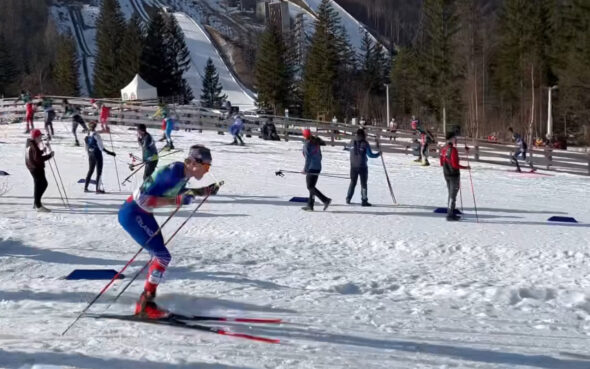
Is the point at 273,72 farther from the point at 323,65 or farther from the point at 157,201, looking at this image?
the point at 157,201

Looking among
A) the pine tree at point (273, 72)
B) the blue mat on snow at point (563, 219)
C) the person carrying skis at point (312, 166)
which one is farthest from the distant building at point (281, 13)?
the blue mat on snow at point (563, 219)

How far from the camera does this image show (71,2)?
431 ft

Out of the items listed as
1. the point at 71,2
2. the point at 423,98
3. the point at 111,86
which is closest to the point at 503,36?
the point at 423,98

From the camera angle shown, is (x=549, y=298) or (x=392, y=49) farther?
(x=392, y=49)

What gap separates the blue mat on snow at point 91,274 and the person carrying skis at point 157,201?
1.61m

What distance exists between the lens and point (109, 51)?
230ft

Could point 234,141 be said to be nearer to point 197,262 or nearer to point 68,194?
point 68,194

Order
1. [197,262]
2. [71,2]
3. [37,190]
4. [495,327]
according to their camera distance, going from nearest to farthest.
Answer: [495,327]
[197,262]
[37,190]
[71,2]

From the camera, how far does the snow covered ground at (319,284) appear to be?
18.7 feet

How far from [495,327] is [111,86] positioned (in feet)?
222

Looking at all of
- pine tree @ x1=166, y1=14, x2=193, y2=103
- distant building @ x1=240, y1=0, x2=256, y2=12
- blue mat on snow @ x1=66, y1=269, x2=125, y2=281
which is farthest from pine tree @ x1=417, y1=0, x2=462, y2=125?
distant building @ x1=240, y1=0, x2=256, y2=12

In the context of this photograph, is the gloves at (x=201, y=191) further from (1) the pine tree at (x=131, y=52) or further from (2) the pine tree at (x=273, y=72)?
(1) the pine tree at (x=131, y=52)

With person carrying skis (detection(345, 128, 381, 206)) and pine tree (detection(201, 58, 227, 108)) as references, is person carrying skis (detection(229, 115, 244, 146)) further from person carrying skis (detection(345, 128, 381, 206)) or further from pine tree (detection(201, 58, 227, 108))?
pine tree (detection(201, 58, 227, 108))

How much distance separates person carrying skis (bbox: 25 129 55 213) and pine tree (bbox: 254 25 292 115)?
52.9 m
